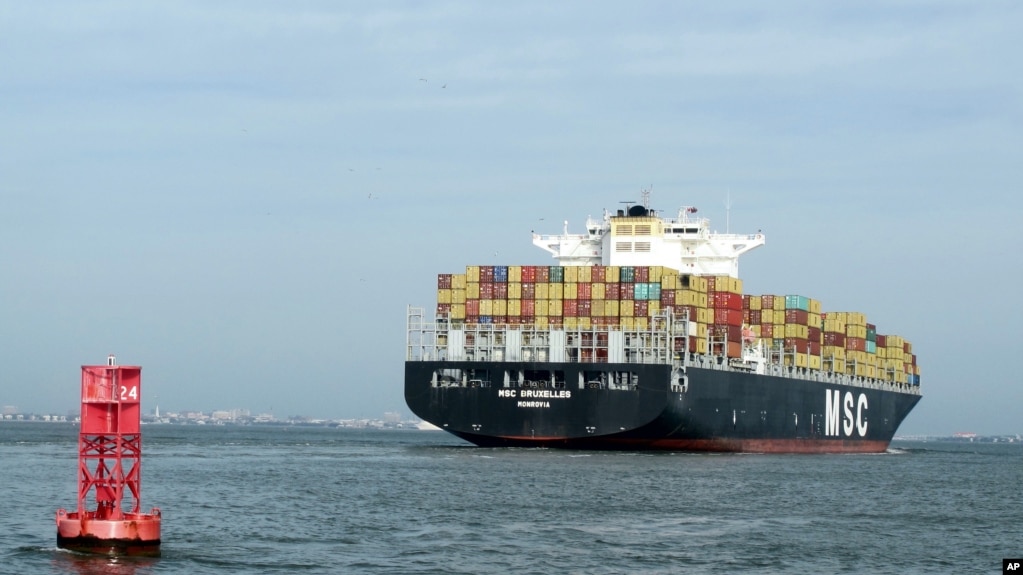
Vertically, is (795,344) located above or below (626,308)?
below

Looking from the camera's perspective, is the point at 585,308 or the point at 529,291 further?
the point at 529,291

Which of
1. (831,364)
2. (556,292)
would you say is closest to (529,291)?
(556,292)

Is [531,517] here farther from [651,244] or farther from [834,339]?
[834,339]

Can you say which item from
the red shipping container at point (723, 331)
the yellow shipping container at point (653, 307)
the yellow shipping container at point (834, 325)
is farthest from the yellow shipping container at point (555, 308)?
the yellow shipping container at point (834, 325)

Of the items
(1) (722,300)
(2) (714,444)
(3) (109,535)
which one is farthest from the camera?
(1) (722,300)

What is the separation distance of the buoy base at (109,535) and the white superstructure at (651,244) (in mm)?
49627

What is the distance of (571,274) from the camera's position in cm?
6600

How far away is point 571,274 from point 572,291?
95 centimetres

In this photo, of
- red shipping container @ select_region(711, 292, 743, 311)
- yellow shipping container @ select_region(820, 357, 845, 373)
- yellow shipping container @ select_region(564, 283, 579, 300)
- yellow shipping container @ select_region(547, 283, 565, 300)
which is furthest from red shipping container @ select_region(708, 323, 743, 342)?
yellow shipping container @ select_region(820, 357, 845, 373)

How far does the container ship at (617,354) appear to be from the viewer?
6134cm

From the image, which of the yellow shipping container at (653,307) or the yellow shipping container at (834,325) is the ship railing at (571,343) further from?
the yellow shipping container at (834,325)

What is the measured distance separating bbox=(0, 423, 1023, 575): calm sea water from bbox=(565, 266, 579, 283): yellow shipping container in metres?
11.2

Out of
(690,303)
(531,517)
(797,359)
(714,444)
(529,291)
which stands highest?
(529,291)

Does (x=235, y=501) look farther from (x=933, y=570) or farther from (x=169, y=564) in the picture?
(x=933, y=570)
